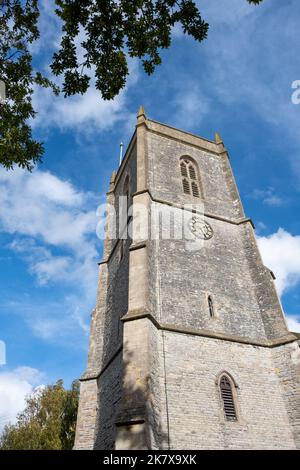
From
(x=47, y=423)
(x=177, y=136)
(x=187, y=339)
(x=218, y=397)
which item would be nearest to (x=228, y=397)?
(x=218, y=397)

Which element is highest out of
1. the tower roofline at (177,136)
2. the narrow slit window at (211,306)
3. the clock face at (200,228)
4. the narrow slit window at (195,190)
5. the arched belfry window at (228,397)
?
the tower roofline at (177,136)

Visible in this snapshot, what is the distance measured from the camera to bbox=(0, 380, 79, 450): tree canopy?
22.2 meters

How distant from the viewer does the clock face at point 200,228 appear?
14578mm

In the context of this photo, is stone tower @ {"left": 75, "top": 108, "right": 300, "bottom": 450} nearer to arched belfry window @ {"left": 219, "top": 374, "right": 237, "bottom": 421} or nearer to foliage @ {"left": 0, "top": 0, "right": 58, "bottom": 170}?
arched belfry window @ {"left": 219, "top": 374, "right": 237, "bottom": 421}

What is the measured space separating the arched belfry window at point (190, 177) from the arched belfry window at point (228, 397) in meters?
8.82

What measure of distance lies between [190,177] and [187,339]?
929cm

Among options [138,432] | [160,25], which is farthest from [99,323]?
[160,25]

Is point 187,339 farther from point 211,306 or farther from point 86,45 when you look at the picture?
point 86,45

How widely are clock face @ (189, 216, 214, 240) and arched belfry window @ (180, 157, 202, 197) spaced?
2.00m

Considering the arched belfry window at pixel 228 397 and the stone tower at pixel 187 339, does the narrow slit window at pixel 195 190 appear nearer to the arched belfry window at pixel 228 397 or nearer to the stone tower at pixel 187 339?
the stone tower at pixel 187 339

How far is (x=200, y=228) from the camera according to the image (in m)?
14.9

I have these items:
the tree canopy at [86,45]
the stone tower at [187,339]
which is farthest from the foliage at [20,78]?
the stone tower at [187,339]

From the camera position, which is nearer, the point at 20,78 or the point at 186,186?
the point at 20,78
